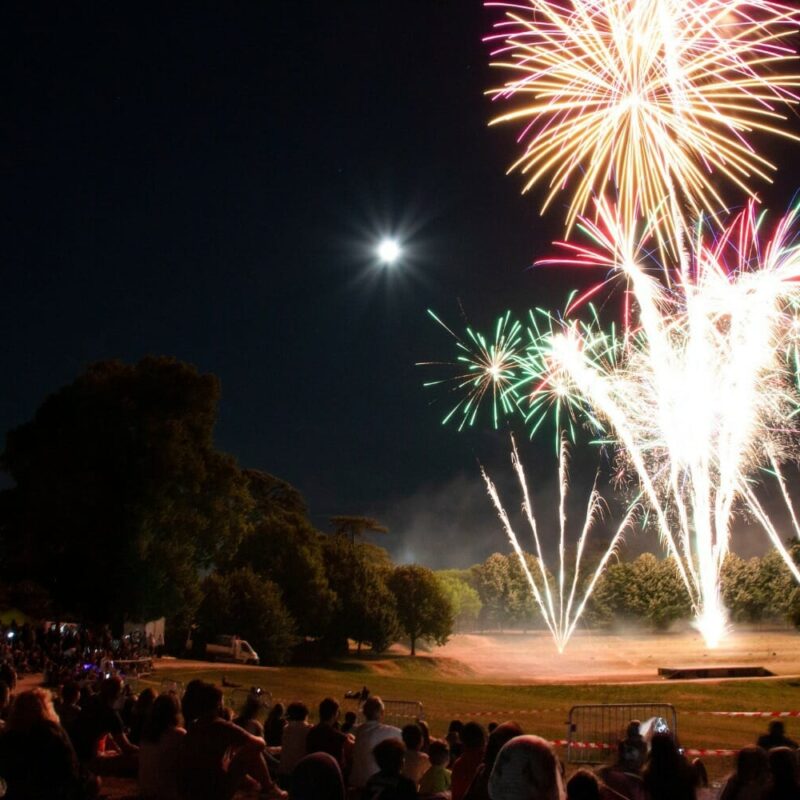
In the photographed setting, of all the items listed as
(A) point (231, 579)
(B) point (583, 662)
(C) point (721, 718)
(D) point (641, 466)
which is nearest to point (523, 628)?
(B) point (583, 662)

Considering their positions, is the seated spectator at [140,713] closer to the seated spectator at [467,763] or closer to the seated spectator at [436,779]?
the seated spectator at [436,779]

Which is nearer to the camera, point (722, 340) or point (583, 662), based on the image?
point (722, 340)

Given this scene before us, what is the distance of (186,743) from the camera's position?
7.03 metres

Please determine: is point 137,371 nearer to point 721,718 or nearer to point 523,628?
point 721,718

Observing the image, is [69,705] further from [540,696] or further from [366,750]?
[540,696]

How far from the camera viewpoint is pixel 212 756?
6.95 metres

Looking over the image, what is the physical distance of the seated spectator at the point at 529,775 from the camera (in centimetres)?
472

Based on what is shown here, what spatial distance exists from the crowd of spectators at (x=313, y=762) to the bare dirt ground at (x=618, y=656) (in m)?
43.7

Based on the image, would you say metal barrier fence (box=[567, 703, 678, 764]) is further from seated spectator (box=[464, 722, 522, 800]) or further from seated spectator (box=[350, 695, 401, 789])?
seated spectator (box=[464, 722, 522, 800])

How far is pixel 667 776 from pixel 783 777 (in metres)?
0.76

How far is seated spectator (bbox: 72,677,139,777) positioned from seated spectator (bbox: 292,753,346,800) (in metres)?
3.04

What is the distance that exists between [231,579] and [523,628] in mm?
96737

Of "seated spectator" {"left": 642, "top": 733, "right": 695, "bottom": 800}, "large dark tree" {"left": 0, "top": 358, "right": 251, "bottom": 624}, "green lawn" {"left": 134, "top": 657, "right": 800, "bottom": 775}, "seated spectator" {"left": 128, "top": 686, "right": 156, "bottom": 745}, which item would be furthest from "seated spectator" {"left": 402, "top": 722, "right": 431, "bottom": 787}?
"large dark tree" {"left": 0, "top": 358, "right": 251, "bottom": 624}

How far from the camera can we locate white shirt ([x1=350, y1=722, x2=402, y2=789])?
8630 millimetres
